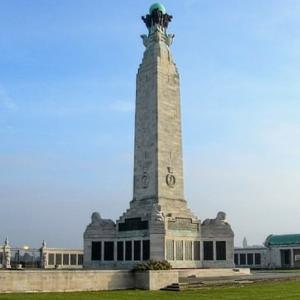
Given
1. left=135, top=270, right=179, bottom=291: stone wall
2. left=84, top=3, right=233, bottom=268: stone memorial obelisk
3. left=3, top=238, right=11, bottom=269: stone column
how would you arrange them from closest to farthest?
left=135, top=270, right=179, bottom=291: stone wall, left=84, top=3, right=233, bottom=268: stone memorial obelisk, left=3, top=238, right=11, bottom=269: stone column

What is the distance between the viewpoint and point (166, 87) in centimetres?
5941

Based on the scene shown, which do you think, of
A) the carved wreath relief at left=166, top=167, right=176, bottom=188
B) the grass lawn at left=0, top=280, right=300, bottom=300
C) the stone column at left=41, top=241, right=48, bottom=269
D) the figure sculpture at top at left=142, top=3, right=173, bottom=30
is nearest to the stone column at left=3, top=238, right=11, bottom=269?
the stone column at left=41, top=241, right=48, bottom=269

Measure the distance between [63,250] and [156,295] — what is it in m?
56.3

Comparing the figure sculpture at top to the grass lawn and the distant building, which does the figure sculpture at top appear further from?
the distant building

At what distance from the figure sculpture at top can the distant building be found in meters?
50.4

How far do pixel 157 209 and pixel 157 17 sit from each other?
2348 centimetres

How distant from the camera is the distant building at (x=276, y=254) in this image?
3752 inches

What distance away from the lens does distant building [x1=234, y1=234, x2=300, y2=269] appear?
9531 cm

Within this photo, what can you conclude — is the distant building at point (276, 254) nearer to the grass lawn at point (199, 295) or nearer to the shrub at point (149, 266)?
the shrub at point (149, 266)

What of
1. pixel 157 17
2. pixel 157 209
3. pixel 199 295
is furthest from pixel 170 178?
pixel 199 295

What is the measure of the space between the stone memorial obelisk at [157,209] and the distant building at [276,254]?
40444 mm

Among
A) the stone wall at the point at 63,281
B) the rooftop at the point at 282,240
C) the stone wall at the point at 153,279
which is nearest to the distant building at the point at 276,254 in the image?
the rooftop at the point at 282,240

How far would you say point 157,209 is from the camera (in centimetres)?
5416

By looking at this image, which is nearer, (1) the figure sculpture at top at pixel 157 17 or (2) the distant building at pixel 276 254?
(1) the figure sculpture at top at pixel 157 17
